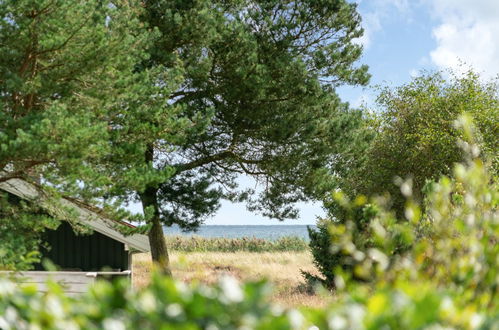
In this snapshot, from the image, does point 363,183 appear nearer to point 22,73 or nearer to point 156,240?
point 156,240

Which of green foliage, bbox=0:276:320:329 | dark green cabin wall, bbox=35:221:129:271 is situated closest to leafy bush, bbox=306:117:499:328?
green foliage, bbox=0:276:320:329

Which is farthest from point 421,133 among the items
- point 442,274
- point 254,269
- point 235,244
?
point 442,274

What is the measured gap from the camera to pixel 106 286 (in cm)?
254

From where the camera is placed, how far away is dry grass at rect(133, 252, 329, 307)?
678 inches

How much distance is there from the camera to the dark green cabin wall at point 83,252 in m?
15.6

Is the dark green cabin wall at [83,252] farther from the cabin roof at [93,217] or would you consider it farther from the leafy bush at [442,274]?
the leafy bush at [442,274]

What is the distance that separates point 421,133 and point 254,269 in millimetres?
9071

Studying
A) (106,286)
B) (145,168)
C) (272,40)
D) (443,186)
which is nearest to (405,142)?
(272,40)

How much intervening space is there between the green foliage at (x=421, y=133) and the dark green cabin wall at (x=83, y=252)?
11373mm

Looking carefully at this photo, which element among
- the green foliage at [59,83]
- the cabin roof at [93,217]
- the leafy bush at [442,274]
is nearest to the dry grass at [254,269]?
the cabin roof at [93,217]

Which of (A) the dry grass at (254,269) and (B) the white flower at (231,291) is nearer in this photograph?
(B) the white flower at (231,291)

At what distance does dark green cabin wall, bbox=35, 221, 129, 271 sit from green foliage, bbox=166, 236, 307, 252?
59.9 feet

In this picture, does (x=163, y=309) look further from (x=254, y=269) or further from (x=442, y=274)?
(x=254, y=269)

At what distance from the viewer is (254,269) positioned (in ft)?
79.9
